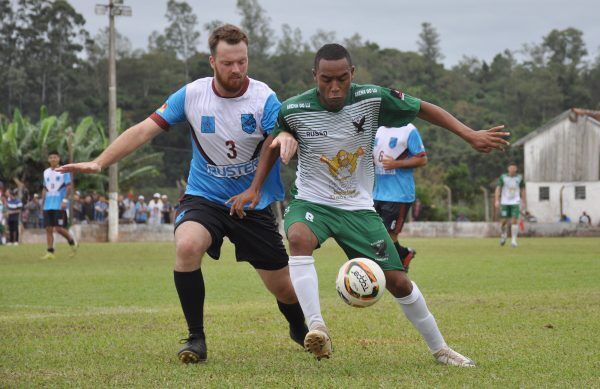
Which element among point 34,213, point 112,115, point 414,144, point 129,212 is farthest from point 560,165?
point 414,144

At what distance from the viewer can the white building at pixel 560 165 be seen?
68.0 metres

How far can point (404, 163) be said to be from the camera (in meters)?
13.7

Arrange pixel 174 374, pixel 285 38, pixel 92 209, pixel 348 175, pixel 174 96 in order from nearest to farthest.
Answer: pixel 174 374, pixel 348 175, pixel 174 96, pixel 92 209, pixel 285 38

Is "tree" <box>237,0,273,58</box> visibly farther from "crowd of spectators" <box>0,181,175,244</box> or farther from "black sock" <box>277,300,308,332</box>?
"black sock" <box>277,300,308,332</box>

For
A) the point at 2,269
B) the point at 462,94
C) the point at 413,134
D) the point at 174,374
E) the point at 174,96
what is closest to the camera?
the point at 174,374

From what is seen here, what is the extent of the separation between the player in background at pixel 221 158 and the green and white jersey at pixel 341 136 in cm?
48

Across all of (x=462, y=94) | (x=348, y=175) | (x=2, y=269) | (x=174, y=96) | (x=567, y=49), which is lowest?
(x=2, y=269)

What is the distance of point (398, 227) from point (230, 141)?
24.4ft

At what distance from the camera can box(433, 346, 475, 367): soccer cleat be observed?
21.7ft

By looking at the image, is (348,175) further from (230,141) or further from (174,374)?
(174,374)

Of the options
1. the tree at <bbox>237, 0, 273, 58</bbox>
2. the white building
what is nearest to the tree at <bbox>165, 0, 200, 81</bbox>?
the tree at <bbox>237, 0, 273, 58</bbox>

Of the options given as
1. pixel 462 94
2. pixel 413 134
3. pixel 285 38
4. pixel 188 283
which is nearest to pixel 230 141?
pixel 188 283

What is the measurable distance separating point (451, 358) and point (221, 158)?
230 cm

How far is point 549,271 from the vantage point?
1662cm
